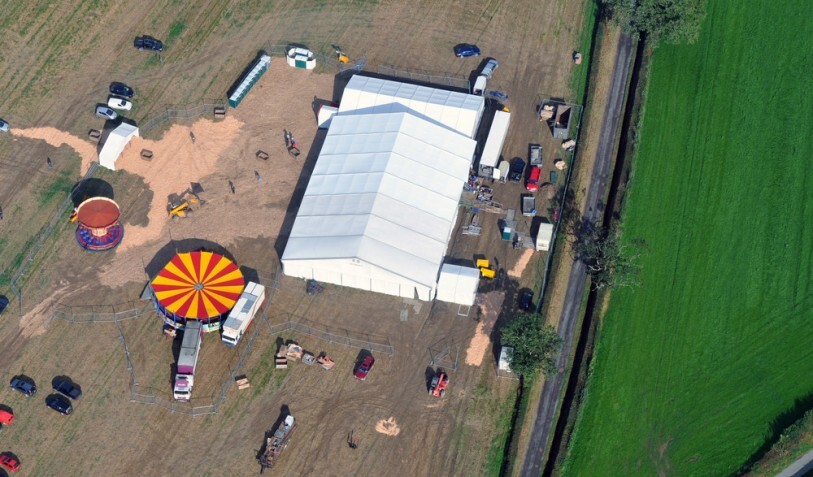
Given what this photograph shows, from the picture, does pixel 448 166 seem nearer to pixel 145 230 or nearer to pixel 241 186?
pixel 241 186

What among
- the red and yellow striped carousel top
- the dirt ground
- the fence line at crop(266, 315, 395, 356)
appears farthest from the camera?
the fence line at crop(266, 315, 395, 356)

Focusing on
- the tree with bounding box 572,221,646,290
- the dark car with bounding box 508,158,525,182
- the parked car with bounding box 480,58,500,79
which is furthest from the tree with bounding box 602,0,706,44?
the tree with bounding box 572,221,646,290

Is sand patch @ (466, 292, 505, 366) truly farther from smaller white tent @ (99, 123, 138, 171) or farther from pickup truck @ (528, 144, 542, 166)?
smaller white tent @ (99, 123, 138, 171)

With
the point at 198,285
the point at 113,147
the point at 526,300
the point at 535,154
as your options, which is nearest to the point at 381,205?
the point at 526,300

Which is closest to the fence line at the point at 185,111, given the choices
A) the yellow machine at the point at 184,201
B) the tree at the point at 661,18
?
the yellow machine at the point at 184,201

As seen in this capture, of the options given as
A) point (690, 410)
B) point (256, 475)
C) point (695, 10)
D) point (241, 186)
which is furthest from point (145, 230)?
point (695, 10)

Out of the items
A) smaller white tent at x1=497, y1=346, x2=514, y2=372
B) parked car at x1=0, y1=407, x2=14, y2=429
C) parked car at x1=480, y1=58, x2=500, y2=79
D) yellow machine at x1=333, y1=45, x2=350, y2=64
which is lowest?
parked car at x1=0, y1=407, x2=14, y2=429
